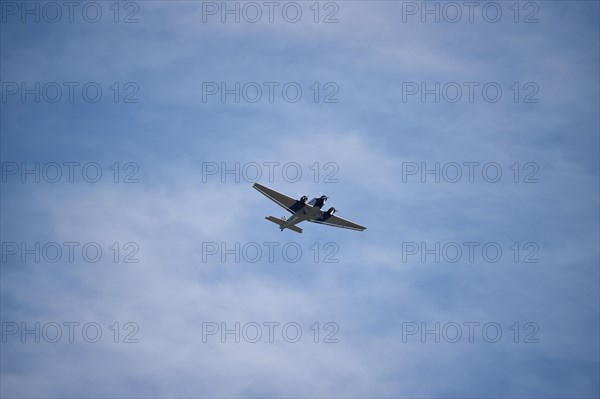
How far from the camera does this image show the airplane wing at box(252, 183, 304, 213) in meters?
111

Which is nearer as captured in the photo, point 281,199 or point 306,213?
point 281,199

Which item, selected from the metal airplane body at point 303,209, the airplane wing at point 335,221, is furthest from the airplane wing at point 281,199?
the airplane wing at point 335,221

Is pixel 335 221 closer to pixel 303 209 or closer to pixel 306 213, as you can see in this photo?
pixel 306 213

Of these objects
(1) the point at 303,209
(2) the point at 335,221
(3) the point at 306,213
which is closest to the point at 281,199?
(1) the point at 303,209

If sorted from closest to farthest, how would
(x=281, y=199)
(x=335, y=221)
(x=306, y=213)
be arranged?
1. (x=281, y=199)
2. (x=306, y=213)
3. (x=335, y=221)

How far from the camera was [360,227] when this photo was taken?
121 m

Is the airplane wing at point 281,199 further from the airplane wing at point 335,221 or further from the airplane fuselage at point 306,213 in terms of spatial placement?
the airplane wing at point 335,221

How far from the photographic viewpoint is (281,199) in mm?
111938

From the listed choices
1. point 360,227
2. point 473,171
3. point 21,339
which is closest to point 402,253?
point 360,227

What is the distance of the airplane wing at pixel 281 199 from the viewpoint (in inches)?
4365

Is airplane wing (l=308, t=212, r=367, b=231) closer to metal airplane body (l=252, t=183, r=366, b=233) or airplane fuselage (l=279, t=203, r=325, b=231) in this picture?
metal airplane body (l=252, t=183, r=366, b=233)

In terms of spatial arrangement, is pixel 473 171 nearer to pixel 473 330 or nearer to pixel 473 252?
pixel 473 252

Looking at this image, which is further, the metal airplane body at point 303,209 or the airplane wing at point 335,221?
the airplane wing at point 335,221

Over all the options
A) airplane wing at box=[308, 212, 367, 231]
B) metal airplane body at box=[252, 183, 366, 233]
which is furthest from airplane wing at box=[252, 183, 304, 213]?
airplane wing at box=[308, 212, 367, 231]
